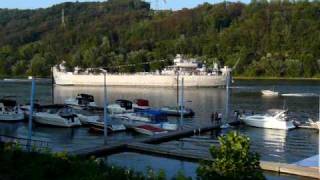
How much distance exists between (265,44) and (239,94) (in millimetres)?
82112

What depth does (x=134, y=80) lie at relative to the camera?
12456 centimetres

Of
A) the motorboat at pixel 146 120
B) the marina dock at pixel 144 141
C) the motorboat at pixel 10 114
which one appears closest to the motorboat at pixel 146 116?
the motorboat at pixel 146 120

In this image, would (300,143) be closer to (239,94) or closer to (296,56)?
(239,94)

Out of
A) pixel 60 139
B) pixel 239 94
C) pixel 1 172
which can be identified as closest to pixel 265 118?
pixel 60 139

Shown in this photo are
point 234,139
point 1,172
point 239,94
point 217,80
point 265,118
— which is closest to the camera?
point 234,139

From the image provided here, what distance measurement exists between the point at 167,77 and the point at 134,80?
347 inches

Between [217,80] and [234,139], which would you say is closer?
[234,139]

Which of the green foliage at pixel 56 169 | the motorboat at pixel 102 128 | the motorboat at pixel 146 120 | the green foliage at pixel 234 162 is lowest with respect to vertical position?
the motorboat at pixel 102 128

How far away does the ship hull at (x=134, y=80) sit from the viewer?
117719mm

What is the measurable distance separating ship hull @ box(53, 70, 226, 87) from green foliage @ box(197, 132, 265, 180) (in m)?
102

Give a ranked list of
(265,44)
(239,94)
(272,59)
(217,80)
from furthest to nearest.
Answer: (265,44), (272,59), (217,80), (239,94)

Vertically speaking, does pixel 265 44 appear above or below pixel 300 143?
above

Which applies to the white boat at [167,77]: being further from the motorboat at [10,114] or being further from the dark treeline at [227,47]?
the motorboat at [10,114]

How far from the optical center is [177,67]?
12356cm
